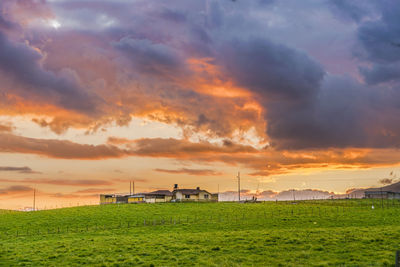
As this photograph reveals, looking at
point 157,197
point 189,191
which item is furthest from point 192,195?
point 157,197

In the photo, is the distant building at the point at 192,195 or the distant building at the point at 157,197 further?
the distant building at the point at 192,195

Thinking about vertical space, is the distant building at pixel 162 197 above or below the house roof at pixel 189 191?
below

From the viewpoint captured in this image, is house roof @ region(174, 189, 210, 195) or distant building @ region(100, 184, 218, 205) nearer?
distant building @ region(100, 184, 218, 205)

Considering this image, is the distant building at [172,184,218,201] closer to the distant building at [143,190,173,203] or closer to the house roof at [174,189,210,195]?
the house roof at [174,189,210,195]

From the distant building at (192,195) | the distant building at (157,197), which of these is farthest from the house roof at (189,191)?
the distant building at (157,197)

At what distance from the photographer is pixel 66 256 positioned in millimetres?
37562

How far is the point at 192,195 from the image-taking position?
13225 centimetres

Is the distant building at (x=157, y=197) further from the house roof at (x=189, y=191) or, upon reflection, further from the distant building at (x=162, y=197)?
the house roof at (x=189, y=191)

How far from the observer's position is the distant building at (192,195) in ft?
432

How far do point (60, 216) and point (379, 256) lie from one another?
73.4 metres

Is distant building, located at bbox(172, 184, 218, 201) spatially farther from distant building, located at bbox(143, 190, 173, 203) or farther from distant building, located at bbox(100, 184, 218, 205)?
distant building, located at bbox(143, 190, 173, 203)

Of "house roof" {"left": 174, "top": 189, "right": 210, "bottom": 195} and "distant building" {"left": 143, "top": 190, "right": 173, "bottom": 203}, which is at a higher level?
"house roof" {"left": 174, "top": 189, "right": 210, "bottom": 195}

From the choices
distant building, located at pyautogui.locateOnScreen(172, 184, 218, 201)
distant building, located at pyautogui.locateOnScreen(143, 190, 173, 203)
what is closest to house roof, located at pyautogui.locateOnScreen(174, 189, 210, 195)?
distant building, located at pyautogui.locateOnScreen(172, 184, 218, 201)

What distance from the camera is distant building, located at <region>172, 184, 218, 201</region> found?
132 m
